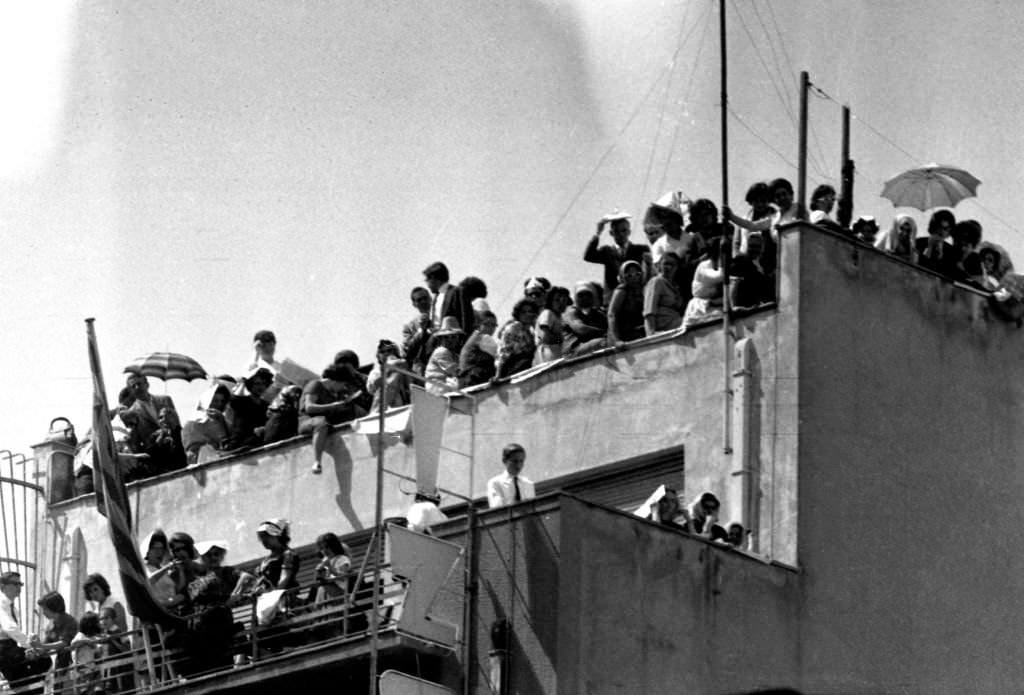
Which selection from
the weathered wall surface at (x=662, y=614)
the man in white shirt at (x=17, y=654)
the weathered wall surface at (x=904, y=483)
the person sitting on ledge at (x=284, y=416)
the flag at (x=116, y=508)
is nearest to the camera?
the weathered wall surface at (x=662, y=614)

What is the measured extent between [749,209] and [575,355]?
2.71 metres

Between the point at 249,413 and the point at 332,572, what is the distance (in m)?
7.48

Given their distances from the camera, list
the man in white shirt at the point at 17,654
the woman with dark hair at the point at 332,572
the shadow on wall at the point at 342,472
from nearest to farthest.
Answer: the woman with dark hair at the point at 332,572
the man in white shirt at the point at 17,654
the shadow on wall at the point at 342,472

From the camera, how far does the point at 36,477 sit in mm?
52812

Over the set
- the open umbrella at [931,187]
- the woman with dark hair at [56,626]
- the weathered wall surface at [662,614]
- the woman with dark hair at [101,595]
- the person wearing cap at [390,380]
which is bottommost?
the weathered wall surface at [662,614]

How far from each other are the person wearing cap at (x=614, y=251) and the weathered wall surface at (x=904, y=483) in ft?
11.1

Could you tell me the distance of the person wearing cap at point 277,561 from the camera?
144ft

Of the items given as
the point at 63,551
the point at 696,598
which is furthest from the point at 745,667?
the point at 63,551

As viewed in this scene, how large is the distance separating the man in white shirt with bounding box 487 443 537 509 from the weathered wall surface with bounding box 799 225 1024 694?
9.92 ft

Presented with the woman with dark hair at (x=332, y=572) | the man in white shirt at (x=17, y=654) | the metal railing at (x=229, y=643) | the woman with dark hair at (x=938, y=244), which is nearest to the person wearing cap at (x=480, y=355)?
the metal railing at (x=229, y=643)

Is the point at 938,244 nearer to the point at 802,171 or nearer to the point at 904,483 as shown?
the point at 802,171

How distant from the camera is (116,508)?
45.3 metres

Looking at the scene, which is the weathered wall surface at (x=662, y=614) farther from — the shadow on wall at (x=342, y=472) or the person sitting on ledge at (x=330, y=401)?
the person sitting on ledge at (x=330, y=401)

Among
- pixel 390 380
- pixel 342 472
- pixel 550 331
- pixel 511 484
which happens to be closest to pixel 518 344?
pixel 550 331
